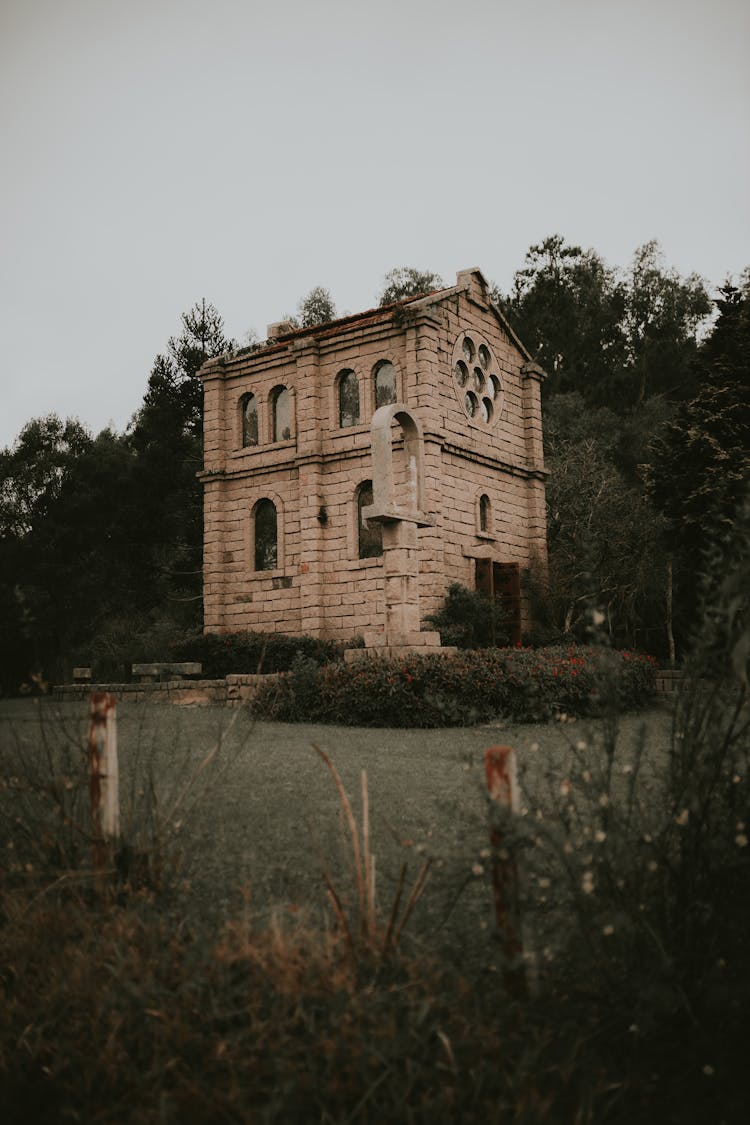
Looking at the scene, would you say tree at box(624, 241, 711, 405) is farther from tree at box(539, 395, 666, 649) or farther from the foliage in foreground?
the foliage in foreground

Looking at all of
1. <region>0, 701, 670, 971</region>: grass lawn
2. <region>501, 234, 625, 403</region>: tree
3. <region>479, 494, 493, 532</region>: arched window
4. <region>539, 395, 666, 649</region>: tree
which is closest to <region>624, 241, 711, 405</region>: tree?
<region>501, 234, 625, 403</region>: tree

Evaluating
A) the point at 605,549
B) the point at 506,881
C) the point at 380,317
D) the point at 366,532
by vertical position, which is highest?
the point at 380,317

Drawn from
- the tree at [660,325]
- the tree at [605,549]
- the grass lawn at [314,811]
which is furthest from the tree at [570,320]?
the grass lawn at [314,811]

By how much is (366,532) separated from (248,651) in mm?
3801

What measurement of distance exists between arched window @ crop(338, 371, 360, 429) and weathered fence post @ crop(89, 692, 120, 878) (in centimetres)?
1687

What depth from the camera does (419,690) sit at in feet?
36.7

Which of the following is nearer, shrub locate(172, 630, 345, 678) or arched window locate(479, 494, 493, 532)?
shrub locate(172, 630, 345, 678)

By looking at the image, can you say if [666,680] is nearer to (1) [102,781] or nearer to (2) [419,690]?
(2) [419,690]

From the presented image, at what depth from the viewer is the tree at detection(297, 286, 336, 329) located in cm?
4162

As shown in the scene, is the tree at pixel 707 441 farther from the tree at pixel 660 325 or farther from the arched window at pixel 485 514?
the tree at pixel 660 325

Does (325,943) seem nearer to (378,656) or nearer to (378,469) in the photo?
(378,656)

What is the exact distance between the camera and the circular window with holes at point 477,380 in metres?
20.9

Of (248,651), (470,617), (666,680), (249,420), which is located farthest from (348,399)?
(666,680)

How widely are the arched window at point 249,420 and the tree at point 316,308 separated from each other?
64.3 ft
